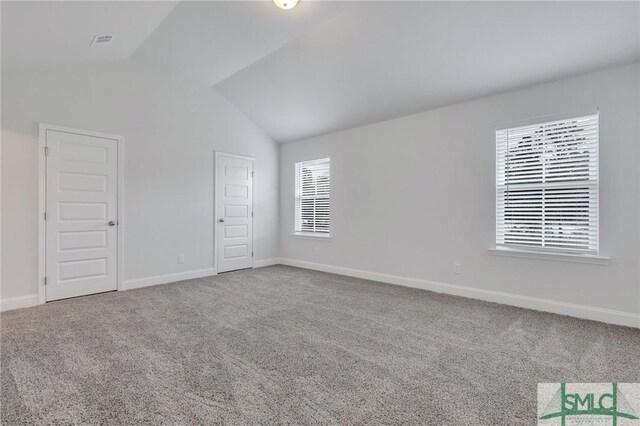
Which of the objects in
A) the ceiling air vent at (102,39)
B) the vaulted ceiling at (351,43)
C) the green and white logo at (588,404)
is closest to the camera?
the green and white logo at (588,404)

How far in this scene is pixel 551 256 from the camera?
3318mm

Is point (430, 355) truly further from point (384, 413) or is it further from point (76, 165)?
point (76, 165)

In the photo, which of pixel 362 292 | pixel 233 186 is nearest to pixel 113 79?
pixel 233 186

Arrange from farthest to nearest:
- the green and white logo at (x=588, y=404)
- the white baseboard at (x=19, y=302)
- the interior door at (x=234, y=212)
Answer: the interior door at (x=234, y=212)
the white baseboard at (x=19, y=302)
the green and white logo at (x=588, y=404)

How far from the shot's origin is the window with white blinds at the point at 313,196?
560 cm

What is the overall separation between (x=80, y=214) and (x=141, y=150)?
1.14 meters

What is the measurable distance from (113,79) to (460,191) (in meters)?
4.78

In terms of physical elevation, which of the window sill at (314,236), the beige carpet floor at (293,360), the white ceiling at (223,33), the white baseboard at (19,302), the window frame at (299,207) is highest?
the white ceiling at (223,33)

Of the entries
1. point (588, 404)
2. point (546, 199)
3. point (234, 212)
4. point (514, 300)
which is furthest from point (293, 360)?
point (234, 212)

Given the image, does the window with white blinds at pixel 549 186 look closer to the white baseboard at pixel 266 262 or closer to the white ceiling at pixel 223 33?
the white ceiling at pixel 223 33

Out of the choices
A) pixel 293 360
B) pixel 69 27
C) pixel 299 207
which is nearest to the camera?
pixel 293 360

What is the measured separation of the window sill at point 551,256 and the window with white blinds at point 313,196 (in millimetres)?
2758

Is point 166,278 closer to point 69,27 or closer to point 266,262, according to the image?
point 266,262

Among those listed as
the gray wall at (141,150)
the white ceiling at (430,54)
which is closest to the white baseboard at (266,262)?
the gray wall at (141,150)
